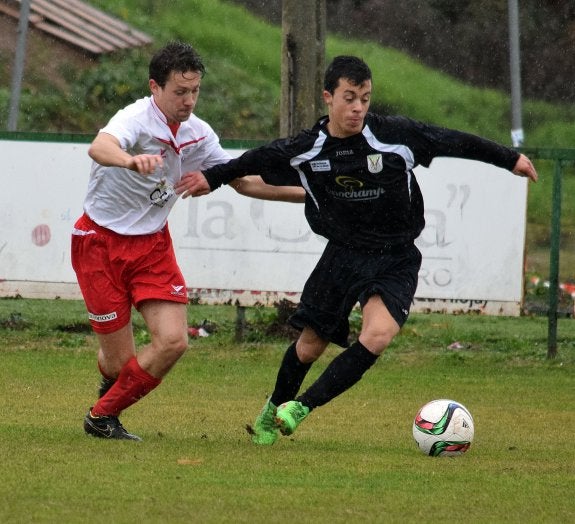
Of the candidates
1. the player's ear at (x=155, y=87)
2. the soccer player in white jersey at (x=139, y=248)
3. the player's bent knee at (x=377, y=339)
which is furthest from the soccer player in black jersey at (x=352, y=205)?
the player's ear at (x=155, y=87)

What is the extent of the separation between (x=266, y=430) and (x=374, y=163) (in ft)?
5.08

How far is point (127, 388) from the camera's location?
25.3 feet

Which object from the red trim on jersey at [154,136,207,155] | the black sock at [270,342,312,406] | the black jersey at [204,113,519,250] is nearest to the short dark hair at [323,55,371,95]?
the black jersey at [204,113,519,250]

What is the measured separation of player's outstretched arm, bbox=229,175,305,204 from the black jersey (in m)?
0.18

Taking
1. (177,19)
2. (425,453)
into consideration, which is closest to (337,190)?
(425,453)

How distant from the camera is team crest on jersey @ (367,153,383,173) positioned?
25.0 feet

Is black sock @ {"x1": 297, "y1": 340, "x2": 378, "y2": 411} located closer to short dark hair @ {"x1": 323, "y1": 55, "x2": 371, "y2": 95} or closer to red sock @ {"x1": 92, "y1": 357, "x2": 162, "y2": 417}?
red sock @ {"x1": 92, "y1": 357, "x2": 162, "y2": 417}

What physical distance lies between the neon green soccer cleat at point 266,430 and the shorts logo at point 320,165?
133cm

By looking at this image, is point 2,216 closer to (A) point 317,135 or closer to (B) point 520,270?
(B) point 520,270

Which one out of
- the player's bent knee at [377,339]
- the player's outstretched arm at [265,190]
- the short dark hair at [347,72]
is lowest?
the player's bent knee at [377,339]

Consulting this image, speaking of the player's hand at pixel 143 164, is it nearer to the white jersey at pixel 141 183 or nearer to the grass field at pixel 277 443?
the white jersey at pixel 141 183

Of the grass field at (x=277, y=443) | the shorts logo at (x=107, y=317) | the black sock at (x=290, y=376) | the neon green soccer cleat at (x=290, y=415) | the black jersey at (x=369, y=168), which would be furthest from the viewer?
the black sock at (x=290, y=376)

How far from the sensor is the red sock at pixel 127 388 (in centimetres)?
768

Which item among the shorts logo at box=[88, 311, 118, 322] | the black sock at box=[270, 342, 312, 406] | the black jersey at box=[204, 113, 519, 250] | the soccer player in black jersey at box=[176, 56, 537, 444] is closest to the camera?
the soccer player in black jersey at box=[176, 56, 537, 444]
